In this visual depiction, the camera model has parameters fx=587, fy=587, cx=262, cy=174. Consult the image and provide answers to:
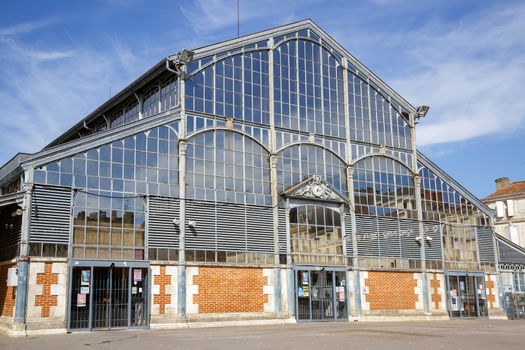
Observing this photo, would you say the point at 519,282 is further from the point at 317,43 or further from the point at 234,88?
the point at 234,88

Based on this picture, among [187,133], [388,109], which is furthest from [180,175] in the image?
[388,109]

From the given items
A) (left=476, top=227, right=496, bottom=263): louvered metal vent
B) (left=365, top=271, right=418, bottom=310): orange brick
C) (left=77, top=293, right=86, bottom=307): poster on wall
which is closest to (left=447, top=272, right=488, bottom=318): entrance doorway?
(left=476, top=227, right=496, bottom=263): louvered metal vent

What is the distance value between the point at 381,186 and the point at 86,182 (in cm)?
1766

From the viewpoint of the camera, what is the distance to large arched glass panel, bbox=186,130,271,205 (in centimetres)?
2833

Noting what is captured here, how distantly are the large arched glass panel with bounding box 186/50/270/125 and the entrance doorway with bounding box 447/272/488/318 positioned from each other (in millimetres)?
15777

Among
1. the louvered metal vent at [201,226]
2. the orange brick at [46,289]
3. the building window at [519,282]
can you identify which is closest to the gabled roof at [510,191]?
the building window at [519,282]

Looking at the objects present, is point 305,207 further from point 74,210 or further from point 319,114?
point 74,210

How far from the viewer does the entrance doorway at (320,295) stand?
30.1 m

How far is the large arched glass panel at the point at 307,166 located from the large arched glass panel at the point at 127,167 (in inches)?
246

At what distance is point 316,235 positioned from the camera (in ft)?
103

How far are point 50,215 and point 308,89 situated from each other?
16.3 metres

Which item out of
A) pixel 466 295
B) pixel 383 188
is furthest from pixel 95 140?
pixel 466 295

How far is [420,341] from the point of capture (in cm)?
1906

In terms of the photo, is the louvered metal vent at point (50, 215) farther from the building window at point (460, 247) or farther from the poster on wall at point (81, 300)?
the building window at point (460, 247)
